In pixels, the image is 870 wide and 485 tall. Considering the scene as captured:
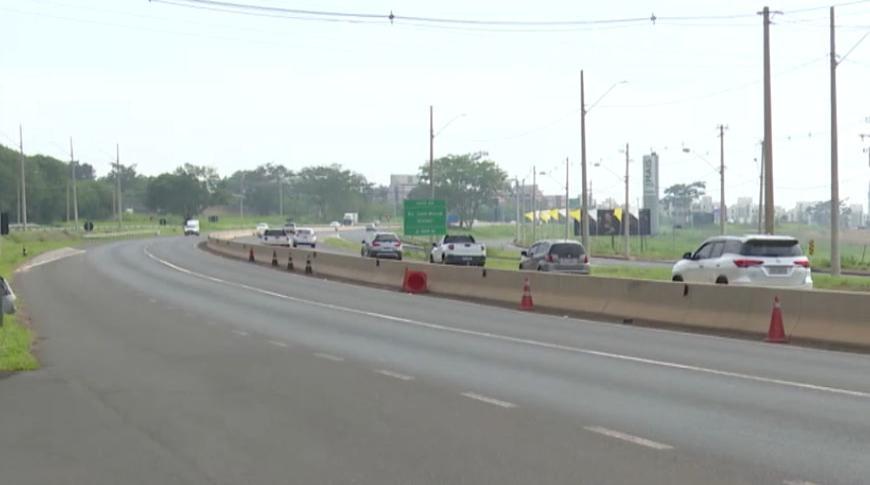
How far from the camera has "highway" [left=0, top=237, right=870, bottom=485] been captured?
8.21 metres

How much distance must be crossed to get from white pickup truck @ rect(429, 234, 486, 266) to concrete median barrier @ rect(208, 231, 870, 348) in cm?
1339

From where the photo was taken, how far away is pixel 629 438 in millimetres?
9297

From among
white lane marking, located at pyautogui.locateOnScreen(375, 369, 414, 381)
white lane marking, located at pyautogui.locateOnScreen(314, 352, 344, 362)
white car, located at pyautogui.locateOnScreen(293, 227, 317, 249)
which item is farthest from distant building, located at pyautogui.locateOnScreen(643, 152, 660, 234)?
white lane marking, located at pyautogui.locateOnScreen(375, 369, 414, 381)

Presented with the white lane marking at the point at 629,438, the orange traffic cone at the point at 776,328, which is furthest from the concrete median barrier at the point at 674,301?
the white lane marking at the point at 629,438

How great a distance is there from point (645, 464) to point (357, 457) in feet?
7.53

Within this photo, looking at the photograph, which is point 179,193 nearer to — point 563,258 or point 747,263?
point 563,258

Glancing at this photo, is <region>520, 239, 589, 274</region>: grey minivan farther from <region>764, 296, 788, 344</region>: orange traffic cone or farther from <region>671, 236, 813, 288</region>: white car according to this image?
<region>764, 296, 788, 344</region>: orange traffic cone

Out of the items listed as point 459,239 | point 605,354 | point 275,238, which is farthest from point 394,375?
point 275,238

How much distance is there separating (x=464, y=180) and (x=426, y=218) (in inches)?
5012

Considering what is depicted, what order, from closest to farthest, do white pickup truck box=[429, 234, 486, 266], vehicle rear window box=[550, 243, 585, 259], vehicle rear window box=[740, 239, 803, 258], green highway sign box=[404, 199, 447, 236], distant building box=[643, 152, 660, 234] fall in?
vehicle rear window box=[740, 239, 803, 258], vehicle rear window box=[550, 243, 585, 259], white pickup truck box=[429, 234, 486, 266], green highway sign box=[404, 199, 447, 236], distant building box=[643, 152, 660, 234]

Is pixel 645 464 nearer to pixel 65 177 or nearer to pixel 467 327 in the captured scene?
pixel 467 327

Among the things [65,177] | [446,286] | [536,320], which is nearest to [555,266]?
[446,286]

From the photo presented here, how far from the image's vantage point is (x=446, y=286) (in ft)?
106

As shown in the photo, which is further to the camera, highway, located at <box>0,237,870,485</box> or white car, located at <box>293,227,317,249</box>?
A: white car, located at <box>293,227,317,249</box>
